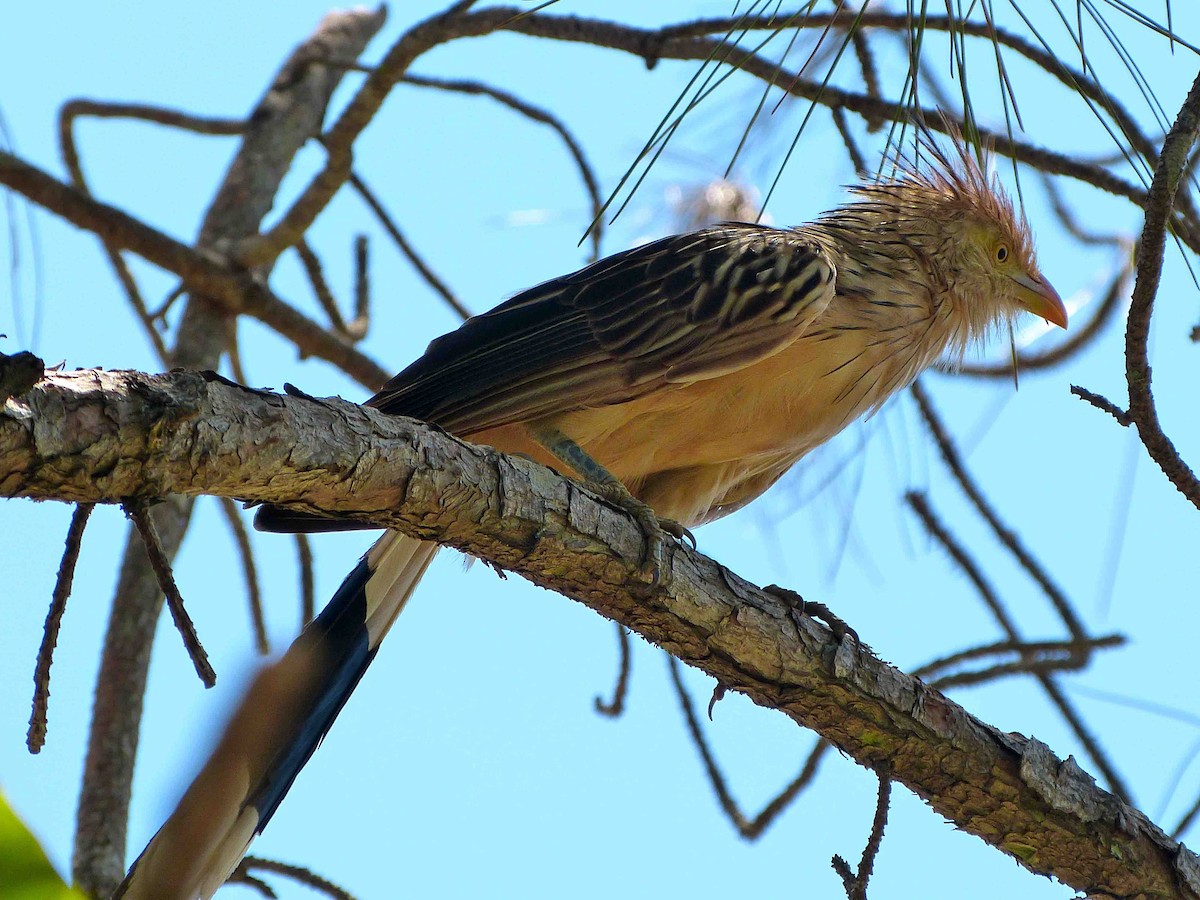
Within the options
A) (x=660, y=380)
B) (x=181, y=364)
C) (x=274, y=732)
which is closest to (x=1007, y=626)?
(x=660, y=380)

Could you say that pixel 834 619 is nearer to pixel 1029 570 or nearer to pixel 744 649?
pixel 744 649

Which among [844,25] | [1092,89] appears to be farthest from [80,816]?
[1092,89]

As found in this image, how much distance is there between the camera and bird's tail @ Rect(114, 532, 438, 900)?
2633 mm

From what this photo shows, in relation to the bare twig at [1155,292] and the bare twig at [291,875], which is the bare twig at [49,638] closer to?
the bare twig at [291,875]

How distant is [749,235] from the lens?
4.02m

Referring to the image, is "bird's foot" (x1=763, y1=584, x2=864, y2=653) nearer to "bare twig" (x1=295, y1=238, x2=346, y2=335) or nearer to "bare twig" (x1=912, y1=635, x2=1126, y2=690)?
"bare twig" (x1=912, y1=635, x2=1126, y2=690)

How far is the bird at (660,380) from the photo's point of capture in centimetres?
347

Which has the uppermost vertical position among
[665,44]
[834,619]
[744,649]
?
[665,44]

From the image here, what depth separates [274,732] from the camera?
3133mm

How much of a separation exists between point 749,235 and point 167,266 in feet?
6.57

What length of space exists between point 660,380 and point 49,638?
2.03 metres

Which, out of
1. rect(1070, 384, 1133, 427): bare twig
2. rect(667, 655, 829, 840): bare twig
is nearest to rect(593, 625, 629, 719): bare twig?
rect(667, 655, 829, 840): bare twig

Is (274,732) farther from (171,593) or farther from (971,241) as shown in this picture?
(971,241)

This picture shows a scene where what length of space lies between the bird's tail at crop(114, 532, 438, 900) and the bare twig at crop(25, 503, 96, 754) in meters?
0.72
